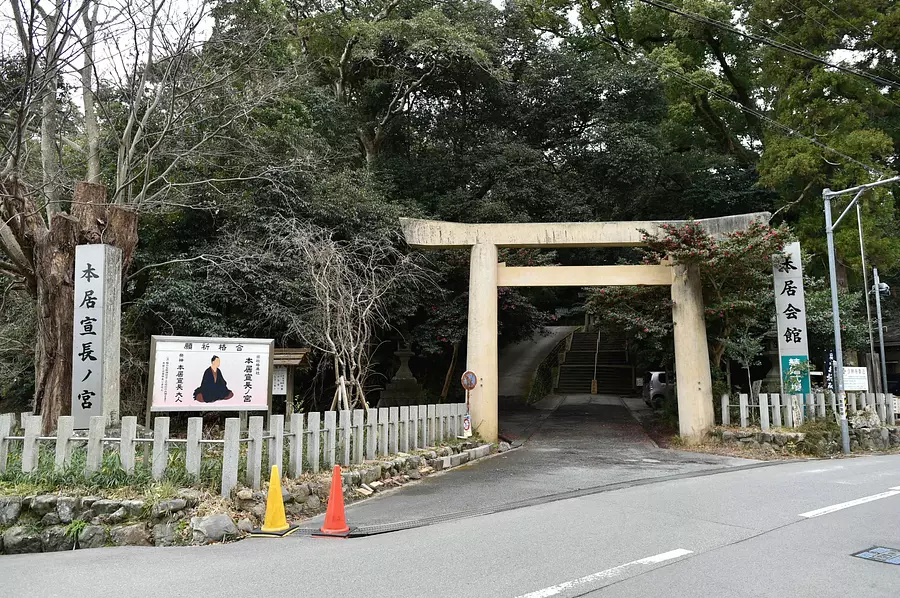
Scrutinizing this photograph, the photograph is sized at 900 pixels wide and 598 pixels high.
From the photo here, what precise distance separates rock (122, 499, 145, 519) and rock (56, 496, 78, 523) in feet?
2.27

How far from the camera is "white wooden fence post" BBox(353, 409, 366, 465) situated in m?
9.71

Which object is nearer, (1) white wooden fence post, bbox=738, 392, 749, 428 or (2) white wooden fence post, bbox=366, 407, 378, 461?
(2) white wooden fence post, bbox=366, 407, 378, 461

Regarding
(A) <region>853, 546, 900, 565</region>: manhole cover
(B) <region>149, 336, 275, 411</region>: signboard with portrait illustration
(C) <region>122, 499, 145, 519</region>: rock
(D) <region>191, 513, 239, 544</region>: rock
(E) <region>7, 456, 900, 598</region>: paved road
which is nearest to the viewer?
(E) <region>7, 456, 900, 598</region>: paved road

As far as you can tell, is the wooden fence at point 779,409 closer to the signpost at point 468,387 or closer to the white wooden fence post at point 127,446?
the signpost at point 468,387

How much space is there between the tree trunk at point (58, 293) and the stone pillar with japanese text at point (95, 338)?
23.6 inches

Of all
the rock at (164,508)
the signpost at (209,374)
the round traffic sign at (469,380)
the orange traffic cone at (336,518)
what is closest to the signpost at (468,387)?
the round traffic sign at (469,380)

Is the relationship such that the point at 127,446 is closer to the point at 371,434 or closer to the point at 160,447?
the point at 160,447

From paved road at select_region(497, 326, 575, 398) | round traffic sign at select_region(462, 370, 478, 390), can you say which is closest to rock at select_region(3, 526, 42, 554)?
round traffic sign at select_region(462, 370, 478, 390)

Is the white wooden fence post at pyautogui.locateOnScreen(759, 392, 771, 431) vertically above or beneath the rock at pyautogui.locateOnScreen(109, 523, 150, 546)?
above

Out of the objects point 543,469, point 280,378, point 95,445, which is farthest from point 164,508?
point 543,469

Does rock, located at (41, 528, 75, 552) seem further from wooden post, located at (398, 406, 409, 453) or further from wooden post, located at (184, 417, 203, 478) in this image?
wooden post, located at (398, 406, 409, 453)

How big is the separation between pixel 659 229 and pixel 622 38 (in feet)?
53.0

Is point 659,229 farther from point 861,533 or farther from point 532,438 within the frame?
point 861,533

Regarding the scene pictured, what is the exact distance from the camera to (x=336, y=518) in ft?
22.8
